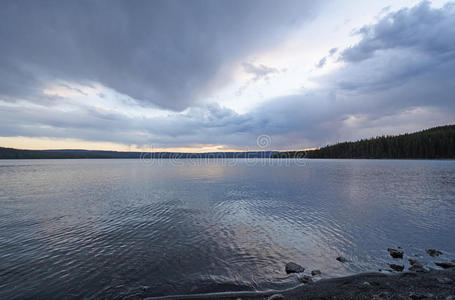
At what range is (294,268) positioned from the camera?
925cm

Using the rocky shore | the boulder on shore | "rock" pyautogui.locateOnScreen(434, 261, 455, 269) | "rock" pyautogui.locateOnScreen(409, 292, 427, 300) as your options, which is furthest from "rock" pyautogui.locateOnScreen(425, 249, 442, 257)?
"rock" pyautogui.locateOnScreen(409, 292, 427, 300)

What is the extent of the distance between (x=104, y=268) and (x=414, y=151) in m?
202

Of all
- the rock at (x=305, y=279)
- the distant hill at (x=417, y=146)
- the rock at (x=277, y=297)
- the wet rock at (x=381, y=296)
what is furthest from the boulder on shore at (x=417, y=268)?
the distant hill at (x=417, y=146)

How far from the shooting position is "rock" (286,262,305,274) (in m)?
9.13

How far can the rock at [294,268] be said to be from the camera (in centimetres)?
913

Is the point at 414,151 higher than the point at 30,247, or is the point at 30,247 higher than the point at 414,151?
the point at 414,151

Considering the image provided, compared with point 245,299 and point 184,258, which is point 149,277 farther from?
point 245,299

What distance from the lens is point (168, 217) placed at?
1770 centimetres

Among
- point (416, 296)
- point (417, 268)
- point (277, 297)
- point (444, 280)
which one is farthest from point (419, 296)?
point (277, 297)

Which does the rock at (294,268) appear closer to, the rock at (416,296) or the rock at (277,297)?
the rock at (277,297)

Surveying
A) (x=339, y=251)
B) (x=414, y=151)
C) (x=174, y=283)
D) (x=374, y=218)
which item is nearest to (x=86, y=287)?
(x=174, y=283)

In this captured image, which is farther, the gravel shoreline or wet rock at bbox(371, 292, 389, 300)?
the gravel shoreline

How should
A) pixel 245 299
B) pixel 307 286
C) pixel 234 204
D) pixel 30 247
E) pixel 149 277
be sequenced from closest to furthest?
pixel 245 299
pixel 307 286
pixel 149 277
pixel 30 247
pixel 234 204

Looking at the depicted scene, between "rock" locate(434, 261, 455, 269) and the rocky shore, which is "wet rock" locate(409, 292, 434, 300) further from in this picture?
"rock" locate(434, 261, 455, 269)
